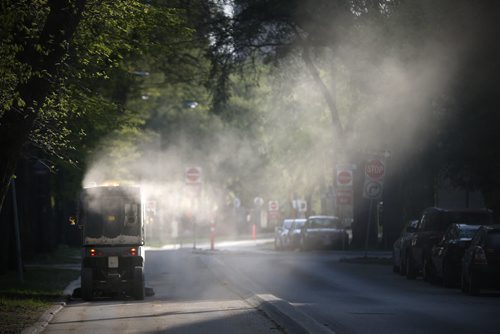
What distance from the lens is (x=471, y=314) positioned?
19.1m

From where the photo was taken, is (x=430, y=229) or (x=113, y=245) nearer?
(x=113, y=245)

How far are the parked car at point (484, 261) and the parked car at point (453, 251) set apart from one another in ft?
5.74

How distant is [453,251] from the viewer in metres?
26.3

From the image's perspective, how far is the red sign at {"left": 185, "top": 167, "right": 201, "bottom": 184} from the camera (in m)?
51.2

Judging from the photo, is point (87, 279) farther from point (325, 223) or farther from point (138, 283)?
point (325, 223)

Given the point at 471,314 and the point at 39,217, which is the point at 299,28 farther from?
the point at 471,314

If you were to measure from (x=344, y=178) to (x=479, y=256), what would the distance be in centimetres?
2119

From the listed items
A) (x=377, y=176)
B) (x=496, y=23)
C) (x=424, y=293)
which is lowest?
(x=424, y=293)

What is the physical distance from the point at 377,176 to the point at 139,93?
746 inches

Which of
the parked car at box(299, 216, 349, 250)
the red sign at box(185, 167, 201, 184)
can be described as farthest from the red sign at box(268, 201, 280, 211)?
the red sign at box(185, 167, 201, 184)

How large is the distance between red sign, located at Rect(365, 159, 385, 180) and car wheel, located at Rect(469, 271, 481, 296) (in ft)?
49.8

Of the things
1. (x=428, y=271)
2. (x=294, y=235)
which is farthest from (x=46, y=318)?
(x=294, y=235)

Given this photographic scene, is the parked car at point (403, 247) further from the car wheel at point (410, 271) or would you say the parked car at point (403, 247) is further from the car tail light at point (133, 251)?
the car tail light at point (133, 251)

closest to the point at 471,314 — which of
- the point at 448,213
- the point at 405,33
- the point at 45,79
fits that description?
the point at 45,79
